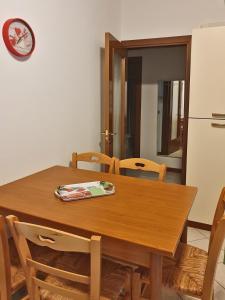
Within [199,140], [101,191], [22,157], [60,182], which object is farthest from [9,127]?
[199,140]

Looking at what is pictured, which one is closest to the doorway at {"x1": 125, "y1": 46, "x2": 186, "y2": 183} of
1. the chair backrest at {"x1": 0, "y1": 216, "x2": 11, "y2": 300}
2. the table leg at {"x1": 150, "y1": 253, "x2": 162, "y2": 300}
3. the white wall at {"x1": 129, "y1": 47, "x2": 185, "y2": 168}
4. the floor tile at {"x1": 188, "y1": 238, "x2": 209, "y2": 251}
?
the white wall at {"x1": 129, "y1": 47, "x2": 185, "y2": 168}

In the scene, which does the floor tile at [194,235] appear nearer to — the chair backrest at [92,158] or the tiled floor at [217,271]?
the tiled floor at [217,271]

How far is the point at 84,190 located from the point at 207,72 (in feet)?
5.40

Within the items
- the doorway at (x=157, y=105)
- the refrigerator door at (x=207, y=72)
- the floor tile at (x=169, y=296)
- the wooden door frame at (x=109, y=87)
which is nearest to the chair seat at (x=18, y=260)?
the floor tile at (x=169, y=296)

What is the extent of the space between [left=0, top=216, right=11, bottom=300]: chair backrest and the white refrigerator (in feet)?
6.43

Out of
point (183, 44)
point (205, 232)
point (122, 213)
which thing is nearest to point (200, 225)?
point (205, 232)

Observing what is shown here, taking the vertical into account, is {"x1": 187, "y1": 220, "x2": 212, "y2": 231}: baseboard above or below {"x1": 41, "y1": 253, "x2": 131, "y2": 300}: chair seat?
below

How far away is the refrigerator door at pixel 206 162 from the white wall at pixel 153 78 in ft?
6.15

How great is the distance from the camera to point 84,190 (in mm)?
1608

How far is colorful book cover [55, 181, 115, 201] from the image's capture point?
1519 mm

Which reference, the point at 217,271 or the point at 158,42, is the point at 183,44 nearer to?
the point at 158,42

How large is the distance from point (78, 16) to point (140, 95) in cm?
232

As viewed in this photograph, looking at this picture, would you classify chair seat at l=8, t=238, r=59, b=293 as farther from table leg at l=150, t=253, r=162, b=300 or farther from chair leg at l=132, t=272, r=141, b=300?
table leg at l=150, t=253, r=162, b=300

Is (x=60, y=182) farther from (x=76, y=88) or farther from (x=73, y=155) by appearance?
(x=76, y=88)
